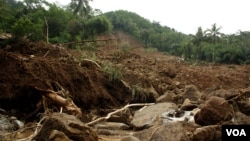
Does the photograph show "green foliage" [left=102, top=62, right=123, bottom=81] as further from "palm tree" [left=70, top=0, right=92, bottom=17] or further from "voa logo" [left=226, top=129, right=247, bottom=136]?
"palm tree" [left=70, top=0, right=92, bottom=17]

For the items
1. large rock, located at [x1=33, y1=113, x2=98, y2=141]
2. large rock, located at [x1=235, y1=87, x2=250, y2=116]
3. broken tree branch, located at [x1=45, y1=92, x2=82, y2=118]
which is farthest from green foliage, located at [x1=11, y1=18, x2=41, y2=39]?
large rock, located at [x1=235, y1=87, x2=250, y2=116]

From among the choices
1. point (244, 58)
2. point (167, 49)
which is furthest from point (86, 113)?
point (167, 49)

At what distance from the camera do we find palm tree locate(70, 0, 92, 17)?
35375 millimetres

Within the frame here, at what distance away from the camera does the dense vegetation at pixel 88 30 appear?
17.9 meters

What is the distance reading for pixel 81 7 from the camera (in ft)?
118

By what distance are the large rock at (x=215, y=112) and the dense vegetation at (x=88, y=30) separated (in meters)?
7.36

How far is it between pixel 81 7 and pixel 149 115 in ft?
95.4

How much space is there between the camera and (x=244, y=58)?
117ft

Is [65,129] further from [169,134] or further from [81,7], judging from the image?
[81,7]

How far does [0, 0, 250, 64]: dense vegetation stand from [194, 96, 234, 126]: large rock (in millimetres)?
7365

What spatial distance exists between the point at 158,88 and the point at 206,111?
244 inches

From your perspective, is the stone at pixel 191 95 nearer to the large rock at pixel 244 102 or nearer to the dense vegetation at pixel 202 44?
the large rock at pixel 244 102

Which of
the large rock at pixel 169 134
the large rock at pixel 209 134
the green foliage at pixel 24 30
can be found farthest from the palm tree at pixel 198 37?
the large rock at pixel 209 134

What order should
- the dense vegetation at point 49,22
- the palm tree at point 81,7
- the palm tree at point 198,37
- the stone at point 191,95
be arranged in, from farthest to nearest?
the palm tree at point 198,37, the palm tree at point 81,7, the dense vegetation at point 49,22, the stone at point 191,95
